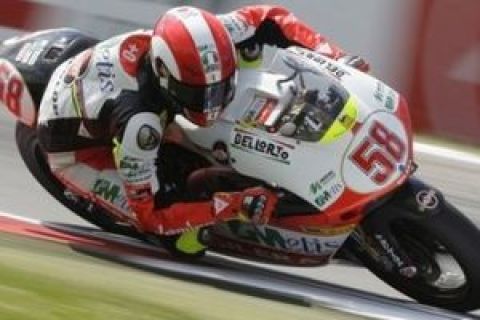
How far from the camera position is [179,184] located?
5.78 m

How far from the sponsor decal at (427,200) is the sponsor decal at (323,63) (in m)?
0.71

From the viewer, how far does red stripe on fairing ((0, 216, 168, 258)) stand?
19.5ft

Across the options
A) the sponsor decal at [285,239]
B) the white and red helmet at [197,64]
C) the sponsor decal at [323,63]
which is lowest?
the sponsor decal at [285,239]

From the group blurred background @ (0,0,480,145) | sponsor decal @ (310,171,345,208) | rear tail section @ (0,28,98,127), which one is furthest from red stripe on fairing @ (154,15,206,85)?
blurred background @ (0,0,480,145)

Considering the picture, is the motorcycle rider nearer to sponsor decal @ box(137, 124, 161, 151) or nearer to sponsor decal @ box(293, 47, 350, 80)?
sponsor decal @ box(137, 124, 161, 151)

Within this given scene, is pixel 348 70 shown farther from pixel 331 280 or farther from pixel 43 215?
pixel 43 215

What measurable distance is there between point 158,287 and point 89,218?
5.08 ft

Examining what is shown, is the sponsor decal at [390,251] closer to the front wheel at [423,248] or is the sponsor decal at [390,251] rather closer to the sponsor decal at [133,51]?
the front wheel at [423,248]

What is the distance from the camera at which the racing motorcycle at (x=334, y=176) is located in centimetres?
524

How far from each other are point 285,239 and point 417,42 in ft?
15.5

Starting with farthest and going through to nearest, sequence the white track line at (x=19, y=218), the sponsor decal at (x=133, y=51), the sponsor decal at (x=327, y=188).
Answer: the white track line at (x=19, y=218), the sponsor decal at (x=133, y=51), the sponsor decal at (x=327, y=188)

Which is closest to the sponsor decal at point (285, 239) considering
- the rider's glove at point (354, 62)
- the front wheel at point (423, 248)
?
the front wheel at point (423, 248)

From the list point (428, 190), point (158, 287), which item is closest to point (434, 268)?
point (428, 190)

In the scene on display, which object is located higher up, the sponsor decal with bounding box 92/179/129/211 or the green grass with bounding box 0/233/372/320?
the green grass with bounding box 0/233/372/320
